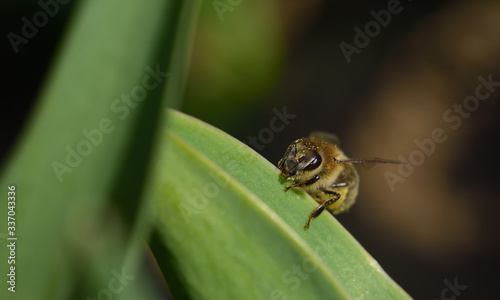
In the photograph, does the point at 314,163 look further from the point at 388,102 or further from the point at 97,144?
the point at 388,102

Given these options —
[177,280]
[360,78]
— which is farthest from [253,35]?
[177,280]

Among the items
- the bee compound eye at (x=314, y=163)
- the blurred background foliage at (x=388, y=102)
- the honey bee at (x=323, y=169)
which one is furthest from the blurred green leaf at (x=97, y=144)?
the blurred background foliage at (x=388, y=102)

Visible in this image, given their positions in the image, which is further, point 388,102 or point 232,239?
point 388,102

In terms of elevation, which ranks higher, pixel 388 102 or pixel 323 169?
pixel 388 102

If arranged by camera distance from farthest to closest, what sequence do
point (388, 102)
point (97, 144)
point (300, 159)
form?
point (388, 102), point (300, 159), point (97, 144)

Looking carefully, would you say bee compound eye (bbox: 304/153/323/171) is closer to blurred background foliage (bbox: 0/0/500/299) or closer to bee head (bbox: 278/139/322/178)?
bee head (bbox: 278/139/322/178)

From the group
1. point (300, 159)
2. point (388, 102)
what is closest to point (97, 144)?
point (300, 159)

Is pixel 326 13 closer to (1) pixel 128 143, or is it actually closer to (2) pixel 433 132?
(2) pixel 433 132
